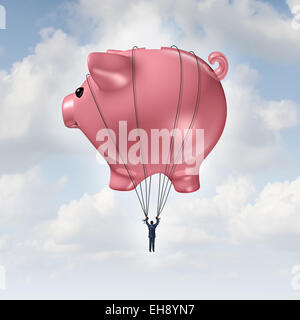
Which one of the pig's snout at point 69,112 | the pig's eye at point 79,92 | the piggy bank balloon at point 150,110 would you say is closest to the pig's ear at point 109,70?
the piggy bank balloon at point 150,110

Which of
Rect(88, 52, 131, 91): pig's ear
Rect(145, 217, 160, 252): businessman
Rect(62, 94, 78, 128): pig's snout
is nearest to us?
Rect(88, 52, 131, 91): pig's ear

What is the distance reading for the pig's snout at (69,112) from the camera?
9703 mm

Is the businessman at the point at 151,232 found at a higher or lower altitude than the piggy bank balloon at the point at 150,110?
lower

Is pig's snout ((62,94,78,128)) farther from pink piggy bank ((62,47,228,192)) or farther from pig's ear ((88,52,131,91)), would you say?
pig's ear ((88,52,131,91))

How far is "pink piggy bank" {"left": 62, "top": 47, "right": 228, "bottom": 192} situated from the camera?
28.8 ft

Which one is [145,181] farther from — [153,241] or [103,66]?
[103,66]

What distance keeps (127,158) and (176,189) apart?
126 centimetres

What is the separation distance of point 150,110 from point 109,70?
3.09ft

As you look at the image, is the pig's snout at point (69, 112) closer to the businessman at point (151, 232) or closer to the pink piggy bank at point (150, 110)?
the pink piggy bank at point (150, 110)

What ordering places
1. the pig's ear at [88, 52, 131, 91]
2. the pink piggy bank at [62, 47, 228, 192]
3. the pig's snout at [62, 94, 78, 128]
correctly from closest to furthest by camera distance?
1. the pig's ear at [88, 52, 131, 91]
2. the pink piggy bank at [62, 47, 228, 192]
3. the pig's snout at [62, 94, 78, 128]

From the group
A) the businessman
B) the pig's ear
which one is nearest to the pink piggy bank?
the pig's ear

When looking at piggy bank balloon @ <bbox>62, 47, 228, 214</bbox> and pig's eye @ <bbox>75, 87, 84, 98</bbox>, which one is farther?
pig's eye @ <bbox>75, 87, 84, 98</bbox>

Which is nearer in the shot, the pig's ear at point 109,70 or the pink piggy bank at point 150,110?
the pig's ear at point 109,70

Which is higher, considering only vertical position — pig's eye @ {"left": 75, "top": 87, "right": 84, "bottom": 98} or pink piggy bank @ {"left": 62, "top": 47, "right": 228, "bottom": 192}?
pig's eye @ {"left": 75, "top": 87, "right": 84, "bottom": 98}
